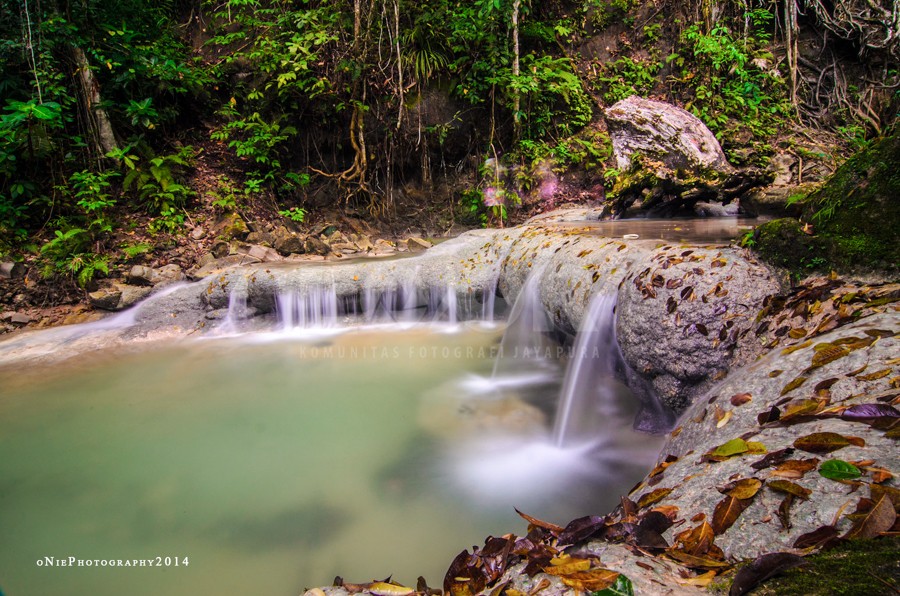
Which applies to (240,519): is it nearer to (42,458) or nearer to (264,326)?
(42,458)

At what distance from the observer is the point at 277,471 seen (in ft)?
10.1

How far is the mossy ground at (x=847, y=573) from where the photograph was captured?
2.37ft

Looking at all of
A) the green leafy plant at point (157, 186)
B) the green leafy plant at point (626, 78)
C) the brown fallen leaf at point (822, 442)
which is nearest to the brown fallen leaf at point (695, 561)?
the brown fallen leaf at point (822, 442)

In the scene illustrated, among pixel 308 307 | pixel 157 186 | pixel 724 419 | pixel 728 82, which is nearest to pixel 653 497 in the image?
pixel 724 419

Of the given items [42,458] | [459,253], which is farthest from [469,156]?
[42,458]

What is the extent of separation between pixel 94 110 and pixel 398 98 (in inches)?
225

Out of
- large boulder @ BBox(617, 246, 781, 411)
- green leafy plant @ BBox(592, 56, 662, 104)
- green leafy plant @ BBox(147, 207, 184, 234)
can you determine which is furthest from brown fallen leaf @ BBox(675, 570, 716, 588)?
green leafy plant @ BBox(592, 56, 662, 104)

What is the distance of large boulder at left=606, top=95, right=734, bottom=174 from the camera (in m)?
7.79

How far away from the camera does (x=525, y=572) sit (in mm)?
1241

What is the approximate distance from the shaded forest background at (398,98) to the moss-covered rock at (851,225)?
663 centimetres

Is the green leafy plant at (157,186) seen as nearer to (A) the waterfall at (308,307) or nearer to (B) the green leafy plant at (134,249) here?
(B) the green leafy plant at (134,249)

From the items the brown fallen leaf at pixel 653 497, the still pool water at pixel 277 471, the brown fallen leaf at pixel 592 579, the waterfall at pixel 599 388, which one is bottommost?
the still pool water at pixel 277 471

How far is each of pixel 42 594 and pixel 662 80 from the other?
13.2m

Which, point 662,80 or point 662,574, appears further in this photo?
point 662,80
